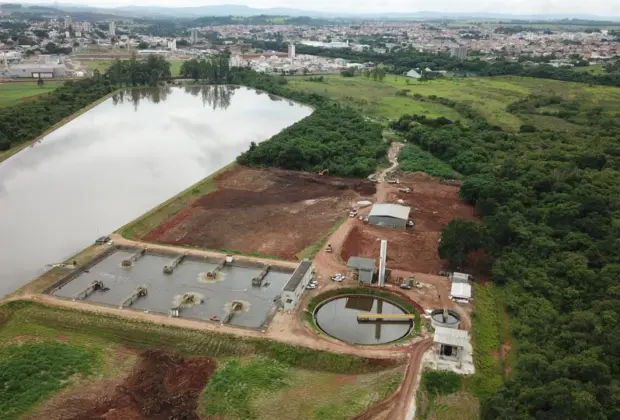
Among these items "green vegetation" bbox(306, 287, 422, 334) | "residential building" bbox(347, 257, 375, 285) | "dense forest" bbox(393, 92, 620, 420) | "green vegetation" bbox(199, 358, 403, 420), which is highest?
"dense forest" bbox(393, 92, 620, 420)

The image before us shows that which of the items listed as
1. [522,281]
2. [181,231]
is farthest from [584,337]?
[181,231]

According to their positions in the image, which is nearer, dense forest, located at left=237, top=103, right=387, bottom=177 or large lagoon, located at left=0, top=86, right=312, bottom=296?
large lagoon, located at left=0, top=86, right=312, bottom=296

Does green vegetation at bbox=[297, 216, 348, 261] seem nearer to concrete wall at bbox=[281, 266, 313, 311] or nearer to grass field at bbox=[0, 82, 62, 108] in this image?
concrete wall at bbox=[281, 266, 313, 311]

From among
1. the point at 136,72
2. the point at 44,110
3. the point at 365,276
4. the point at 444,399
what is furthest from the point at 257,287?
the point at 136,72

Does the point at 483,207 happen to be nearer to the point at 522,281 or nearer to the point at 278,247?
the point at 522,281

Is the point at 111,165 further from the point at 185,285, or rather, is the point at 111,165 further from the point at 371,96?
the point at 371,96

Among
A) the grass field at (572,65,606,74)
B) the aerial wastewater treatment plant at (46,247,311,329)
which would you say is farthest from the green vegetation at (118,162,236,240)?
the grass field at (572,65,606,74)

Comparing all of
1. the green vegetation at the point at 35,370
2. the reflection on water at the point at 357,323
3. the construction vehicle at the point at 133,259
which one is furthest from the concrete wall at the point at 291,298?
the construction vehicle at the point at 133,259
